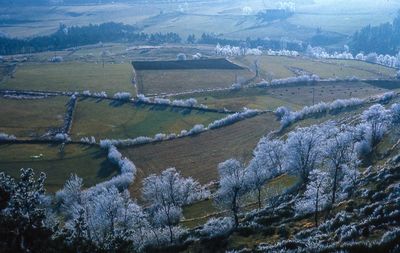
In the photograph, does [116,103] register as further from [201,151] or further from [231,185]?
[231,185]

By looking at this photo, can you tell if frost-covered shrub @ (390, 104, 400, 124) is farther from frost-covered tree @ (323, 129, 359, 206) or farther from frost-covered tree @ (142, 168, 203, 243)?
frost-covered tree @ (142, 168, 203, 243)

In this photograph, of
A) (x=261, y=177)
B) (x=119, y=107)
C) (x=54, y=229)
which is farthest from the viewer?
(x=119, y=107)

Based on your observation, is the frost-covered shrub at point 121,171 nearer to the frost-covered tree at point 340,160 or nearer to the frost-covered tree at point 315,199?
the frost-covered tree at point 340,160

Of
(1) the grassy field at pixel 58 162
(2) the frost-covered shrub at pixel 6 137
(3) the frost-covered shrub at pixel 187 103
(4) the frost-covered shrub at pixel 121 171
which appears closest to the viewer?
(4) the frost-covered shrub at pixel 121 171

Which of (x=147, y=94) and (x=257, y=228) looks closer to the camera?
(x=257, y=228)

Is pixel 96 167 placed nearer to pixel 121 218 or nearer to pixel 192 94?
pixel 121 218

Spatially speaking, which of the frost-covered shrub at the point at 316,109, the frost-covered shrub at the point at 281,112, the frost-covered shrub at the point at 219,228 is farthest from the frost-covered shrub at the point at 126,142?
the frost-covered shrub at the point at 219,228

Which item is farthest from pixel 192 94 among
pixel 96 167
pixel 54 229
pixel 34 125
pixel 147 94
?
pixel 54 229
